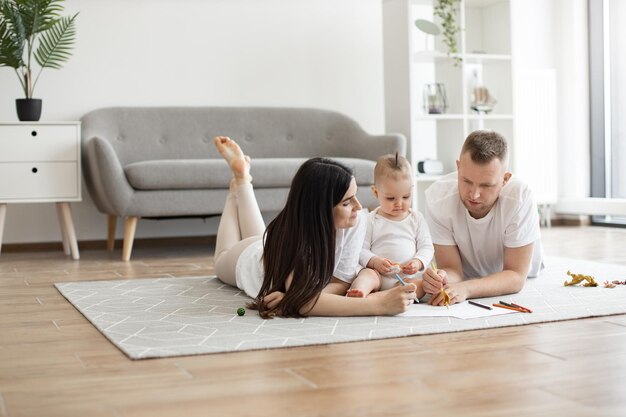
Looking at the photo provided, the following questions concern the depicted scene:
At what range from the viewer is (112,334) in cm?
201

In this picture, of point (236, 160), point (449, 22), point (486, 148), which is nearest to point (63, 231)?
point (236, 160)

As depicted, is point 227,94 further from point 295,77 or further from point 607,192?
point 607,192

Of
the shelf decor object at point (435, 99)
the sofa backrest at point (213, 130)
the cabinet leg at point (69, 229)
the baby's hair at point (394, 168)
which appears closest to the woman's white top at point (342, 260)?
the baby's hair at point (394, 168)

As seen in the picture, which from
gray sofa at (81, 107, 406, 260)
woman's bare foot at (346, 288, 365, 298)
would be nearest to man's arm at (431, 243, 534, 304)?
woman's bare foot at (346, 288, 365, 298)

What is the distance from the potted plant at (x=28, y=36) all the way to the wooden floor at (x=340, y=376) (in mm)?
2322

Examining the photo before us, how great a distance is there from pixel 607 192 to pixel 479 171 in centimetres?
387

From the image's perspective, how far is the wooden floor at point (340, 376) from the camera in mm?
1342

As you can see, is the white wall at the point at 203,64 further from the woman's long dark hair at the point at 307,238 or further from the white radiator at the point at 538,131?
the woman's long dark hair at the point at 307,238

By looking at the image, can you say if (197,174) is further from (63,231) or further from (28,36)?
(28,36)

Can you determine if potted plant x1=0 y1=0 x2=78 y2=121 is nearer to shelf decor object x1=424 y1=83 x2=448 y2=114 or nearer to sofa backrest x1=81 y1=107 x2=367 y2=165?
sofa backrest x1=81 y1=107 x2=367 y2=165

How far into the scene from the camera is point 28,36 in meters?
4.26

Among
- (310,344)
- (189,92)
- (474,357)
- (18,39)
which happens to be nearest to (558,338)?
(474,357)

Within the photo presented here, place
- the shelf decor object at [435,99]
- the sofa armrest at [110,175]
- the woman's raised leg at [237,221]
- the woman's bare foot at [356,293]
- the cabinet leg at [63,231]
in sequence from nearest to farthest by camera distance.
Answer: the woman's bare foot at [356,293]
the woman's raised leg at [237,221]
the sofa armrest at [110,175]
the cabinet leg at [63,231]
the shelf decor object at [435,99]

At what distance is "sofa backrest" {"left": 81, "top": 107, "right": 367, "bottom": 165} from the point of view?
477 cm
